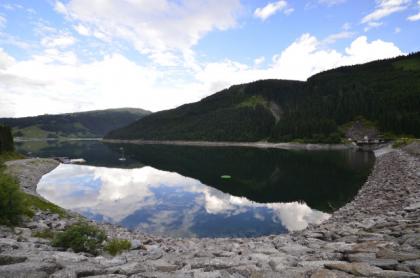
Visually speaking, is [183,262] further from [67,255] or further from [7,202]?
[7,202]

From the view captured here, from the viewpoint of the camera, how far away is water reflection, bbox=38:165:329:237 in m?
34.3

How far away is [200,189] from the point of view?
59.2 meters

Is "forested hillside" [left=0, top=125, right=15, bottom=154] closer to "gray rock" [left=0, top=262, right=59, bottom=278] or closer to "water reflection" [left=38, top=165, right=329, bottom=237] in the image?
"water reflection" [left=38, top=165, right=329, bottom=237]

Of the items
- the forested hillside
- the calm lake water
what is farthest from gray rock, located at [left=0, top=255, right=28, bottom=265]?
the forested hillside

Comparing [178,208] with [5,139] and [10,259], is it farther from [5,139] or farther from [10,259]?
[5,139]

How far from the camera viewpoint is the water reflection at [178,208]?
3431cm

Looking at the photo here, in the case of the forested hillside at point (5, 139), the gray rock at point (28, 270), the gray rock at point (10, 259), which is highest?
the forested hillside at point (5, 139)

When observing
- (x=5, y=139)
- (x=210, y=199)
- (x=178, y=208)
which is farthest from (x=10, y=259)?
(x=5, y=139)

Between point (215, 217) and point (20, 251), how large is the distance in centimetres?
2929

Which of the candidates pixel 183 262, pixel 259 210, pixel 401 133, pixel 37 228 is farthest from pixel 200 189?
pixel 401 133

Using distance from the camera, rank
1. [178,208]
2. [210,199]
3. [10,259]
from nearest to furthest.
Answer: [10,259] < [178,208] < [210,199]

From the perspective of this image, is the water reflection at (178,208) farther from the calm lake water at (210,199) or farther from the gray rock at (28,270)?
the gray rock at (28,270)

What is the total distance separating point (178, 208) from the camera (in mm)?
44375

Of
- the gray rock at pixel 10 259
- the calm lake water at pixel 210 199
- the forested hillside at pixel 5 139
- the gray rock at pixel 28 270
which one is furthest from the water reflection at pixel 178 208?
the forested hillside at pixel 5 139
